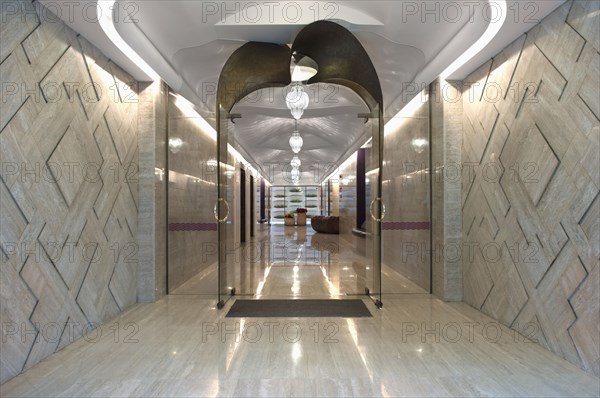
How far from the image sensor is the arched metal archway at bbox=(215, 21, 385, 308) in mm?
4594

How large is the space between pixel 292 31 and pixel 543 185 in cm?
319

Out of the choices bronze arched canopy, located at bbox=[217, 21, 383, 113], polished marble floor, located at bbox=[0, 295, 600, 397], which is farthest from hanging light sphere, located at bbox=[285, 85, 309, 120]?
polished marble floor, located at bbox=[0, 295, 600, 397]

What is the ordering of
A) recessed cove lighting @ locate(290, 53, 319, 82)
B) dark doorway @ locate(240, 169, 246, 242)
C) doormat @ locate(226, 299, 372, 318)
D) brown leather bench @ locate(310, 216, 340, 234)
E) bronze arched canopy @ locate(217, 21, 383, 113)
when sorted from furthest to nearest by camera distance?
brown leather bench @ locate(310, 216, 340, 234), dark doorway @ locate(240, 169, 246, 242), recessed cove lighting @ locate(290, 53, 319, 82), bronze arched canopy @ locate(217, 21, 383, 113), doormat @ locate(226, 299, 372, 318)

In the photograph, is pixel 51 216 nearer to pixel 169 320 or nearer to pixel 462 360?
pixel 169 320

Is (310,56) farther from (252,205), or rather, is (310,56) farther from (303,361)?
(252,205)

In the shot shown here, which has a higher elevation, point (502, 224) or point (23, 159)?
point (23, 159)

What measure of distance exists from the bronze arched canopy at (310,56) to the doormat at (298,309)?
253 centimetres

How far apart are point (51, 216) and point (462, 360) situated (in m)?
3.59

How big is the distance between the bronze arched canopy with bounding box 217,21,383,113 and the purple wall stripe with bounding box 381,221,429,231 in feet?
5.96

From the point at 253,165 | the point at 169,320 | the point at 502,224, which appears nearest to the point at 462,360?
the point at 502,224

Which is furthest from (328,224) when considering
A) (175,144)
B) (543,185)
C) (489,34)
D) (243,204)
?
(543,185)

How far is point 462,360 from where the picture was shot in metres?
2.96

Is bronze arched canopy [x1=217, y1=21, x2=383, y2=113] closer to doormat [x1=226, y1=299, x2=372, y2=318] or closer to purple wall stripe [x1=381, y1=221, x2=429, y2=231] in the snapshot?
purple wall stripe [x1=381, y1=221, x2=429, y2=231]

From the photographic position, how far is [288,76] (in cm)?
495
